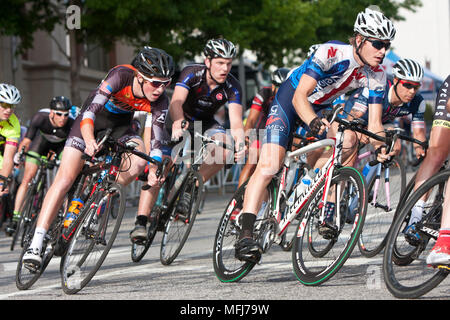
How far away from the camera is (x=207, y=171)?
24.7 feet

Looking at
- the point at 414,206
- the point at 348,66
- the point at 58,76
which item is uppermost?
the point at 348,66

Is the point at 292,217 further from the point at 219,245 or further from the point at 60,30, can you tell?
the point at 60,30

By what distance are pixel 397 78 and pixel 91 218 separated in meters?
3.42

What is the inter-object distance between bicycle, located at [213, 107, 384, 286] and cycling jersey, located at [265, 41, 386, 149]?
0.93ft

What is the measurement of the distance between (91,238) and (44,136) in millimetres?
4888

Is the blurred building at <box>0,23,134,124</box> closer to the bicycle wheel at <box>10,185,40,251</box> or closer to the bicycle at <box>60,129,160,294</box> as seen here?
the bicycle wheel at <box>10,185,40,251</box>

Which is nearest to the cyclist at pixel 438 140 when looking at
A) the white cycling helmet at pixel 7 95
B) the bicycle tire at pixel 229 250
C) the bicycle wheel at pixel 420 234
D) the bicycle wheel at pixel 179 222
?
the bicycle wheel at pixel 420 234

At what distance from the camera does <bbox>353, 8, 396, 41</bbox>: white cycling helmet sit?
561cm

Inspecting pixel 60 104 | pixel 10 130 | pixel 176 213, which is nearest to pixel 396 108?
pixel 176 213

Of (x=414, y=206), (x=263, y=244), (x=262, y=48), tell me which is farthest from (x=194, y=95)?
(x=262, y=48)

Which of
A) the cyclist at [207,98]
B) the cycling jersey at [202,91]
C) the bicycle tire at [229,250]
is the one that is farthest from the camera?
the cycling jersey at [202,91]

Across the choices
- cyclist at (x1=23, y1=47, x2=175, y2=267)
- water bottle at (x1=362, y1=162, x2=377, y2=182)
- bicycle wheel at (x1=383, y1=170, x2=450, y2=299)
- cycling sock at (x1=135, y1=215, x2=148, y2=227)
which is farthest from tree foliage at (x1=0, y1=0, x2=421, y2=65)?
bicycle wheel at (x1=383, y1=170, x2=450, y2=299)

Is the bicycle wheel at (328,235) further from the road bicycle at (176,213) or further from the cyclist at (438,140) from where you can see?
the road bicycle at (176,213)

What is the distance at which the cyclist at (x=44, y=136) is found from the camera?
9.93 metres
